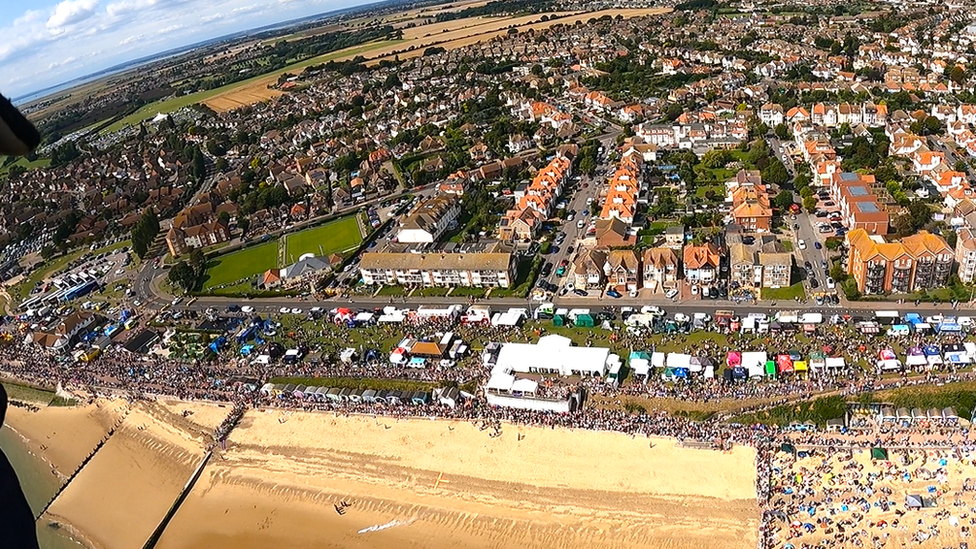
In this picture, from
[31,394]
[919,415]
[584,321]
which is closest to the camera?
[919,415]

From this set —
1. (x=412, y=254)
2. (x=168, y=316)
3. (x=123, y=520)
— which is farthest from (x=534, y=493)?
(x=168, y=316)

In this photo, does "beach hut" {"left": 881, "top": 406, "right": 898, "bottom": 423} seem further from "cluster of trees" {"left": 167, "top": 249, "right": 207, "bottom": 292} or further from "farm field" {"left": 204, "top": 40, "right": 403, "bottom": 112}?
"farm field" {"left": 204, "top": 40, "right": 403, "bottom": 112}

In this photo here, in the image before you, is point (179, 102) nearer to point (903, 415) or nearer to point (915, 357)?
point (915, 357)

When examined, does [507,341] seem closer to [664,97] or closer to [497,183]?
[497,183]

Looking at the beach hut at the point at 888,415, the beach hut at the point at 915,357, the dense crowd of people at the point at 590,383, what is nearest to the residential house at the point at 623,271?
the dense crowd of people at the point at 590,383

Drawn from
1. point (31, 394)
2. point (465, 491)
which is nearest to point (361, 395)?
point (465, 491)

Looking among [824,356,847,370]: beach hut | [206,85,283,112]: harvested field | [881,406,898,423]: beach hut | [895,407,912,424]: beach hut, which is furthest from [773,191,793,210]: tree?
[206,85,283,112]: harvested field
